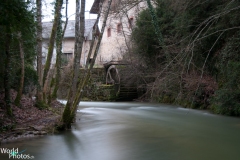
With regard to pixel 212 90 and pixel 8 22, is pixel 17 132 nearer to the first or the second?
pixel 8 22

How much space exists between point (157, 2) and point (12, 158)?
14.5m

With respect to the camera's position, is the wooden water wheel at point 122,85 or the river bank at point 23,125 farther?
the wooden water wheel at point 122,85

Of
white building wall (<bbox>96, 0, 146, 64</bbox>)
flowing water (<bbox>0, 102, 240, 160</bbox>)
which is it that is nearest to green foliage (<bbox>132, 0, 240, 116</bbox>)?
flowing water (<bbox>0, 102, 240, 160</bbox>)

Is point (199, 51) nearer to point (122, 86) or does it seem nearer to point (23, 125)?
point (23, 125)

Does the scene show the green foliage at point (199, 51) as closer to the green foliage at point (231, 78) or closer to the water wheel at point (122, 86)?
the green foliage at point (231, 78)

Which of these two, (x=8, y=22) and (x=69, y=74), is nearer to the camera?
(x=8, y=22)

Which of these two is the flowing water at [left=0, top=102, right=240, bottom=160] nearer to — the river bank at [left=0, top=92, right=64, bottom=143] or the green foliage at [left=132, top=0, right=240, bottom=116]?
the river bank at [left=0, top=92, right=64, bottom=143]

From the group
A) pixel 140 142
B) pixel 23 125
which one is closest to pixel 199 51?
pixel 140 142

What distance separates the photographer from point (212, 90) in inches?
498

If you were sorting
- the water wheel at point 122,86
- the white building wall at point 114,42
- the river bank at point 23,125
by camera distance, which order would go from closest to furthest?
the river bank at point 23,125, the water wheel at point 122,86, the white building wall at point 114,42

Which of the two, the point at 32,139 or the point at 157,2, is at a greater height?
the point at 157,2

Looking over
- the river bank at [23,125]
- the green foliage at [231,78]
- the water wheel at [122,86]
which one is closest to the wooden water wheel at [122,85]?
the water wheel at [122,86]

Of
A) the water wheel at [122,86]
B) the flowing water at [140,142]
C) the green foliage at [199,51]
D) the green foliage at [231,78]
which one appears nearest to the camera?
the flowing water at [140,142]

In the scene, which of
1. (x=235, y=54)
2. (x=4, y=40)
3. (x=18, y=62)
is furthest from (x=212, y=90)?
(x=4, y=40)
